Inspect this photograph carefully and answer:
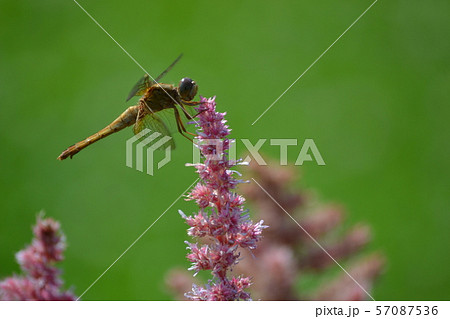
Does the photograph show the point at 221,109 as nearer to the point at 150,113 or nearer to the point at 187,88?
the point at 150,113

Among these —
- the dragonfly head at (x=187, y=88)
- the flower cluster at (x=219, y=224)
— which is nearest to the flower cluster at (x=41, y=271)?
the flower cluster at (x=219, y=224)

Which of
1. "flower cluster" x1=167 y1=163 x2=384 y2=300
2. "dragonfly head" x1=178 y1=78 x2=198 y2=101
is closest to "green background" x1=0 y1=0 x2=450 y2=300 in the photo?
"flower cluster" x1=167 y1=163 x2=384 y2=300

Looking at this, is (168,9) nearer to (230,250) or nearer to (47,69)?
(47,69)

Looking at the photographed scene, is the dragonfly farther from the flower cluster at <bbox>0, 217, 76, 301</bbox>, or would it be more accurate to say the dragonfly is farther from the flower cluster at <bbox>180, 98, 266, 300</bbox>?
the flower cluster at <bbox>180, 98, 266, 300</bbox>

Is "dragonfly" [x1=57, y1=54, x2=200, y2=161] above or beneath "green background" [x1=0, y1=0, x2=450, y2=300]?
beneath

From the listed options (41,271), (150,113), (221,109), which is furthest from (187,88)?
(221,109)

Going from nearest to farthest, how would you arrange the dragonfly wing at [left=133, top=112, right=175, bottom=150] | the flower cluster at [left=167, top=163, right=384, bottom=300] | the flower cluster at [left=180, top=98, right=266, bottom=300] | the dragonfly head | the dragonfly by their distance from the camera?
the flower cluster at [left=180, top=98, right=266, bottom=300]
the flower cluster at [left=167, top=163, right=384, bottom=300]
the dragonfly head
the dragonfly
the dragonfly wing at [left=133, top=112, right=175, bottom=150]
